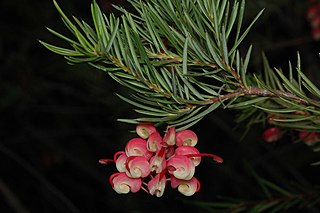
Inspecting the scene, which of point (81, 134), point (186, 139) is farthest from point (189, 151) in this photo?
point (81, 134)

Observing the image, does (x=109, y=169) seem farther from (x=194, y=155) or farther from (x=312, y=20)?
(x=194, y=155)

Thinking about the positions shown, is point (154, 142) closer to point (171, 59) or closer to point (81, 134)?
point (171, 59)

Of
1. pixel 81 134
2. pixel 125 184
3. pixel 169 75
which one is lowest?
pixel 125 184

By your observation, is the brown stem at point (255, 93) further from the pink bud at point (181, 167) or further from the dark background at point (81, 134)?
the dark background at point (81, 134)

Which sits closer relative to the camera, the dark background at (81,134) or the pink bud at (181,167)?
the pink bud at (181,167)

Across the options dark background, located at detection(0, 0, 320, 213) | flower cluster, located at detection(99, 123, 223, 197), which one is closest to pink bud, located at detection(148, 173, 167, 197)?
flower cluster, located at detection(99, 123, 223, 197)

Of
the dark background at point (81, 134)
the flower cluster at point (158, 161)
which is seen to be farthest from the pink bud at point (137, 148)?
the dark background at point (81, 134)

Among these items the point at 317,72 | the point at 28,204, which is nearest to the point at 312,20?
the point at 317,72

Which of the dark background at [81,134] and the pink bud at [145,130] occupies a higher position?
the dark background at [81,134]
